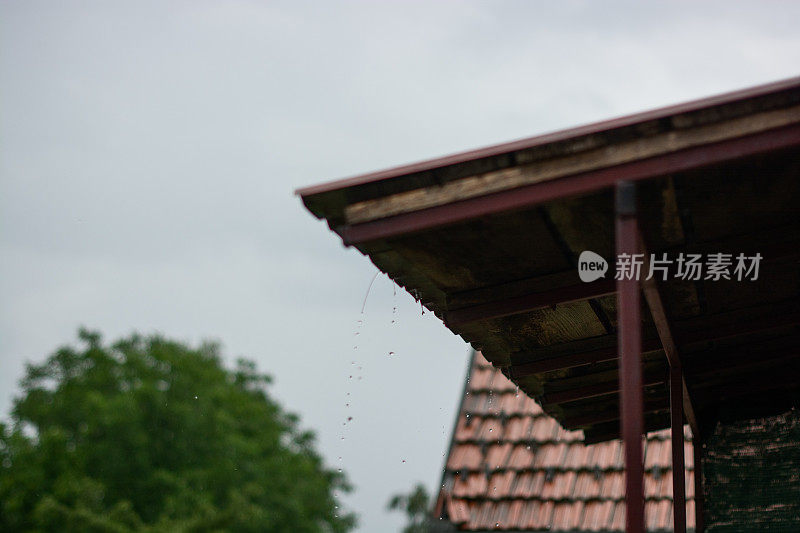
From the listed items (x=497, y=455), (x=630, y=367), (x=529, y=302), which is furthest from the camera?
(x=497, y=455)

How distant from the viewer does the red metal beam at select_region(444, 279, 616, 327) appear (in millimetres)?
4348

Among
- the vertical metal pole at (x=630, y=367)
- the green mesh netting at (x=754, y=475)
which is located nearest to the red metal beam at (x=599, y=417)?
the green mesh netting at (x=754, y=475)

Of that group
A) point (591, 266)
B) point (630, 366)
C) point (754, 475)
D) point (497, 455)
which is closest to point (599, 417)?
point (754, 475)

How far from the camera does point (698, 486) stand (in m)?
6.51

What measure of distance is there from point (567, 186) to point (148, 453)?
90.6 feet

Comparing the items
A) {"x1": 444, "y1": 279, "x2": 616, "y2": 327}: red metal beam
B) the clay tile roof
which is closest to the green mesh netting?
the clay tile roof

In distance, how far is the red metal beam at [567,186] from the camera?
3123mm

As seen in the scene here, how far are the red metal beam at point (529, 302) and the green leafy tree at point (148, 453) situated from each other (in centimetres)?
2274

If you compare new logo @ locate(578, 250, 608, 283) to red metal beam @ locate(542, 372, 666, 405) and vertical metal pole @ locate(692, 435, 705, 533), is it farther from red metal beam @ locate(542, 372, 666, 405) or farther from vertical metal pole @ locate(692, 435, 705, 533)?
vertical metal pole @ locate(692, 435, 705, 533)

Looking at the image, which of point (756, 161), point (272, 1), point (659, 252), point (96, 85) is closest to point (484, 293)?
point (659, 252)

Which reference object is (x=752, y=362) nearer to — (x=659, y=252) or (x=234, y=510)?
(x=659, y=252)

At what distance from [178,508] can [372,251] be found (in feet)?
83.2

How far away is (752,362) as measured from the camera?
6012mm

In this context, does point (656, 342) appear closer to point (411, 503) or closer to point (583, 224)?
point (583, 224)
